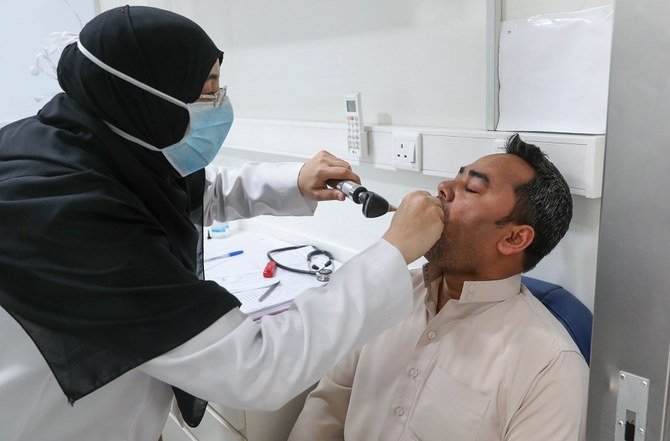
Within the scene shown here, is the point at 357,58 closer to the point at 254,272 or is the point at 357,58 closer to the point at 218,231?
the point at 254,272

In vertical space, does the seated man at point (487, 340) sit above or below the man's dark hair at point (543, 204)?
below

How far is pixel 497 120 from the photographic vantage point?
1417mm

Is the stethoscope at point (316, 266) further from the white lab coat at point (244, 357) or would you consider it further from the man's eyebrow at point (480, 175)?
the white lab coat at point (244, 357)

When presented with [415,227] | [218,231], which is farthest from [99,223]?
[218,231]

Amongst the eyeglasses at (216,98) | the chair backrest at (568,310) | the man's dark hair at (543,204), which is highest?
the eyeglasses at (216,98)

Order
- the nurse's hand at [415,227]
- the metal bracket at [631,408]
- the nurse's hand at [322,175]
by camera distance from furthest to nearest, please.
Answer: the nurse's hand at [322,175]
the nurse's hand at [415,227]
the metal bracket at [631,408]

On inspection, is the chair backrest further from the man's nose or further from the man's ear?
the man's nose

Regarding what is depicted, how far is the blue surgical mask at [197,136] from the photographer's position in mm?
1050

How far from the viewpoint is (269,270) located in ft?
6.18

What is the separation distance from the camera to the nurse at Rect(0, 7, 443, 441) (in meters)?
0.81

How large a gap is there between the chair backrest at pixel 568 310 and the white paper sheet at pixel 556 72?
41cm

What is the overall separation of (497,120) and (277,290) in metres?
0.90

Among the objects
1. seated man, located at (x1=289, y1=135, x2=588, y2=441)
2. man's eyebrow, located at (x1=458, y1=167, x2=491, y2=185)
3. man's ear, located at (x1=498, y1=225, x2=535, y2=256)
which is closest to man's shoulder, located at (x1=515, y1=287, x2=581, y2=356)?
seated man, located at (x1=289, y1=135, x2=588, y2=441)

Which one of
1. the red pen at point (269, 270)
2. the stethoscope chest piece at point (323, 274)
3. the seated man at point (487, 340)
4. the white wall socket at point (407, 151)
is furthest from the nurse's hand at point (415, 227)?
the red pen at point (269, 270)
